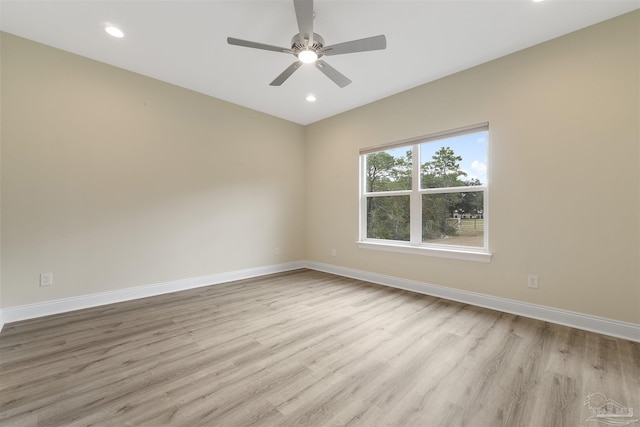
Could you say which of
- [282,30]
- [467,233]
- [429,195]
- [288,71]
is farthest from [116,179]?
[467,233]

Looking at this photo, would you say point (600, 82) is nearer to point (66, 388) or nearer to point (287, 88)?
point (287, 88)

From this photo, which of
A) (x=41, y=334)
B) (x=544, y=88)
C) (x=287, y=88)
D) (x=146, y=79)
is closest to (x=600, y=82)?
(x=544, y=88)

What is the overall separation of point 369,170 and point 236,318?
2.93 meters

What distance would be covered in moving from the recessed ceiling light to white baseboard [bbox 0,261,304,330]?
8.95 feet

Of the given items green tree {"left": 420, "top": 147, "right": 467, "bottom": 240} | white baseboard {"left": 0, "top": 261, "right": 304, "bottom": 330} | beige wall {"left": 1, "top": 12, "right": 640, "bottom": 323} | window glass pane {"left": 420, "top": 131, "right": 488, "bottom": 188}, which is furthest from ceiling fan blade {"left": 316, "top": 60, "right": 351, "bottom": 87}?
white baseboard {"left": 0, "top": 261, "right": 304, "bottom": 330}

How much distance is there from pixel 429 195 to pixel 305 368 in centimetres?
271

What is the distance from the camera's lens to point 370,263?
4043mm

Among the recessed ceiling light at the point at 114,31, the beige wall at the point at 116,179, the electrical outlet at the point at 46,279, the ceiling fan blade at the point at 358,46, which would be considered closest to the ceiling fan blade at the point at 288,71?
the ceiling fan blade at the point at 358,46

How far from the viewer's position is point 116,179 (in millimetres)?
3047

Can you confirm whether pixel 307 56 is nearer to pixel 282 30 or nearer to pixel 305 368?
pixel 282 30

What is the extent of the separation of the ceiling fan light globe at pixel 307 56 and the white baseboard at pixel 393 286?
295 cm

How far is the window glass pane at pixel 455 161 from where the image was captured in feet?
10.1

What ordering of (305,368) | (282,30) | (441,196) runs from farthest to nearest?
1. (441,196)
2. (282,30)
3. (305,368)

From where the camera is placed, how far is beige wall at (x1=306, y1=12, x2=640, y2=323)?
221 cm
